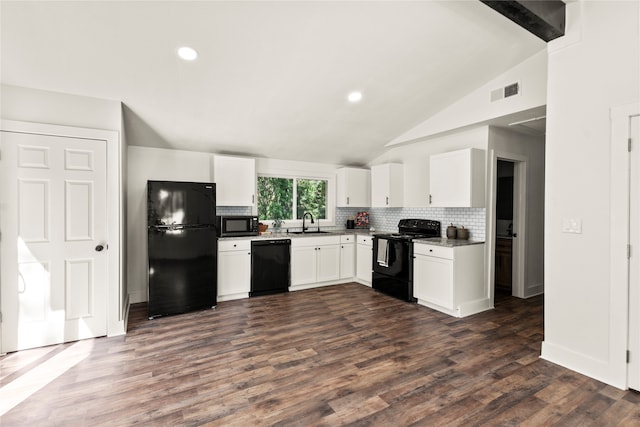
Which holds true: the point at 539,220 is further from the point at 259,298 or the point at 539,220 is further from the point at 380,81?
the point at 259,298

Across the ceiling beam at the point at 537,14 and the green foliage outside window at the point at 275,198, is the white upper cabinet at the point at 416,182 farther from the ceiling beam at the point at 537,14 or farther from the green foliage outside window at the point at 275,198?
the ceiling beam at the point at 537,14

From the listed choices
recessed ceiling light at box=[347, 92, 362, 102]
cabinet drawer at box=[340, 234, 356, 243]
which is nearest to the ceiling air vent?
recessed ceiling light at box=[347, 92, 362, 102]

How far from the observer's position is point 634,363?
7.50 ft

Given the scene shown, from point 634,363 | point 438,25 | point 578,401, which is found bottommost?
point 578,401

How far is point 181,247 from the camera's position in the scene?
3.79 metres

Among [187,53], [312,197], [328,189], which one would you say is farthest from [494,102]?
[187,53]

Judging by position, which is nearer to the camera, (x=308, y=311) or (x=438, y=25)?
(x=438, y=25)

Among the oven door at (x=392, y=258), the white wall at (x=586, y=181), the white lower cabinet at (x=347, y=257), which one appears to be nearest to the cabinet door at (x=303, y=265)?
the white lower cabinet at (x=347, y=257)

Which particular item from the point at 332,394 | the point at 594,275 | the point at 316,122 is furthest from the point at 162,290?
the point at 594,275

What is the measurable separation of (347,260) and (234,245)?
1959 millimetres

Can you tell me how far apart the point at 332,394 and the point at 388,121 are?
3546 mm

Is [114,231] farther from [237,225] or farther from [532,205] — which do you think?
[532,205]

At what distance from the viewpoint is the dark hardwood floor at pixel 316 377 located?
1.97m

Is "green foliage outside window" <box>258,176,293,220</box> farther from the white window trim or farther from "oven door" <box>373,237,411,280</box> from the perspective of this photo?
"oven door" <box>373,237,411,280</box>
